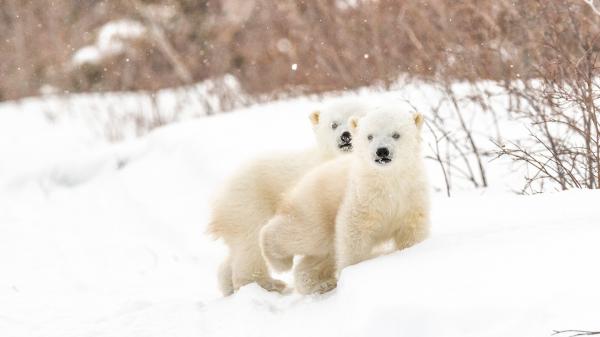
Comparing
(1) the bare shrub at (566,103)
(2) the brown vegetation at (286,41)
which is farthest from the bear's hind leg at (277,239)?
(2) the brown vegetation at (286,41)

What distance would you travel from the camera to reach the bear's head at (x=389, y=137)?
119 inches

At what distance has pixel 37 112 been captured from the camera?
46.6ft

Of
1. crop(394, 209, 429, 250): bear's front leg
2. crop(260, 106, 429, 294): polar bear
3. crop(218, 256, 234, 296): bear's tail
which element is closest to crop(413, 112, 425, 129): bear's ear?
crop(260, 106, 429, 294): polar bear

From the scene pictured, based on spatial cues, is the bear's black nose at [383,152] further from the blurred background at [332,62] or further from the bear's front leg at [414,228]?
the blurred background at [332,62]

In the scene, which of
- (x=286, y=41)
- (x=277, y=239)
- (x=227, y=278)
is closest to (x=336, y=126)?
(x=277, y=239)

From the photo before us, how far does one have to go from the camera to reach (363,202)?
3057mm

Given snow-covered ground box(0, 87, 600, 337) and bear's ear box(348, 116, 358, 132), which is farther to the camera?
bear's ear box(348, 116, 358, 132)

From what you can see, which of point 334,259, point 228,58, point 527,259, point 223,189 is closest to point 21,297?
point 223,189

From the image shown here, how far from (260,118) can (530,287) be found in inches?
235

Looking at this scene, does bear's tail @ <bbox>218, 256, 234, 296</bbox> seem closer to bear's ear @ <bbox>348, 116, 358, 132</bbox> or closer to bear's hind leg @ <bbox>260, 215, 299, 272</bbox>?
bear's hind leg @ <bbox>260, 215, 299, 272</bbox>

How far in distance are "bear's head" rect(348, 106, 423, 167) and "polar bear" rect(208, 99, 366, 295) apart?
1.72ft

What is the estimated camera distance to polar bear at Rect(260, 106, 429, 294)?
120 inches

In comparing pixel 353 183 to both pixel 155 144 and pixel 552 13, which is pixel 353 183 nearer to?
pixel 552 13

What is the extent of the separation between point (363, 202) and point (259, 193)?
0.74 m
